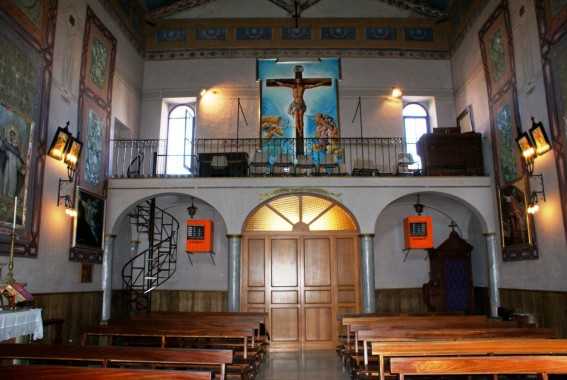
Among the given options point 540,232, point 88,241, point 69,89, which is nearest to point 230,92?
point 69,89

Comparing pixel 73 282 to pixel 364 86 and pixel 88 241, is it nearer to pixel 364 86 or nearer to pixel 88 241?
pixel 88 241

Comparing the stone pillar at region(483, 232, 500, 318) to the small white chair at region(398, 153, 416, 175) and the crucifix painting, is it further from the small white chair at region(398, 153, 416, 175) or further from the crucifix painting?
the crucifix painting

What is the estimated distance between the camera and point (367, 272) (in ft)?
36.3

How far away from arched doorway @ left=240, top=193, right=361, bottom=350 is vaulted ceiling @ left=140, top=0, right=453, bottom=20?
6332 mm

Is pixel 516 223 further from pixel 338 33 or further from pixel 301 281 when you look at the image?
pixel 338 33

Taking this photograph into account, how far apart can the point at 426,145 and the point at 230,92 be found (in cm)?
622

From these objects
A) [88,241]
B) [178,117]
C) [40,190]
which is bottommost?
[88,241]

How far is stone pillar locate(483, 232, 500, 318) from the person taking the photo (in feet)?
36.0

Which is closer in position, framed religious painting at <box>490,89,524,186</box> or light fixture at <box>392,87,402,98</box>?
framed religious painting at <box>490,89,524,186</box>

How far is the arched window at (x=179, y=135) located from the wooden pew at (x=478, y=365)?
37.2 feet

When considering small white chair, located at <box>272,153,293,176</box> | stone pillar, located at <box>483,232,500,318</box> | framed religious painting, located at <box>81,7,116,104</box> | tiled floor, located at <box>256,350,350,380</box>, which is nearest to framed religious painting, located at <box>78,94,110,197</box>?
framed religious painting, located at <box>81,7,116,104</box>

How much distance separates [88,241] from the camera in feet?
34.3

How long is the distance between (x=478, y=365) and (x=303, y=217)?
882 cm

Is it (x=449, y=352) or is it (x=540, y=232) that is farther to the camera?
(x=540, y=232)
